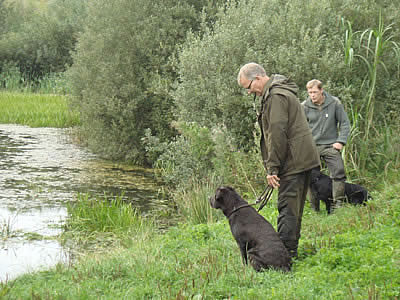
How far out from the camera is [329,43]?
10.6m

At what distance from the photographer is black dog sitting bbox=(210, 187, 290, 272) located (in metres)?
5.19

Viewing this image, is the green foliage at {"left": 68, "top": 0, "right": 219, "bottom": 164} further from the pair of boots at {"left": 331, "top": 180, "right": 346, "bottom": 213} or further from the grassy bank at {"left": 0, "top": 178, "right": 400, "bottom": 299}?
the grassy bank at {"left": 0, "top": 178, "right": 400, "bottom": 299}

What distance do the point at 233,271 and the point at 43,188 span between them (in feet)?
24.0

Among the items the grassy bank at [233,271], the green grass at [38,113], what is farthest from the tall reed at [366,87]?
the green grass at [38,113]

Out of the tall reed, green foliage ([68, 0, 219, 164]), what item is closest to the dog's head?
the tall reed

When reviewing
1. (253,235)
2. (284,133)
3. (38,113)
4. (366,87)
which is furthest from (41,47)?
(253,235)

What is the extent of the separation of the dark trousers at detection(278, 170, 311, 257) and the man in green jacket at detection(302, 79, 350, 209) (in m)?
2.42

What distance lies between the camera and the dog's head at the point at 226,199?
576 centimetres

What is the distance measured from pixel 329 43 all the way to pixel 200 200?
4461 mm

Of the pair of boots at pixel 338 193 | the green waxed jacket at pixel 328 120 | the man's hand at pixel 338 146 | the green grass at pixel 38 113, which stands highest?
the green waxed jacket at pixel 328 120

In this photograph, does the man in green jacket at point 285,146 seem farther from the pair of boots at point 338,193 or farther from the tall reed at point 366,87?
the tall reed at point 366,87

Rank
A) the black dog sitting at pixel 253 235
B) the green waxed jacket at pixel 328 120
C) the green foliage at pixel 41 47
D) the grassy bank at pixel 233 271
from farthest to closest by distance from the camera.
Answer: the green foliage at pixel 41 47 < the green waxed jacket at pixel 328 120 < the black dog sitting at pixel 253 235 < the grassy bank at pixel 233 271

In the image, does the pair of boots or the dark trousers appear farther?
the pair of boots

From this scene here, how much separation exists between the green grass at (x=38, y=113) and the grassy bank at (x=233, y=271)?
15.4 m
